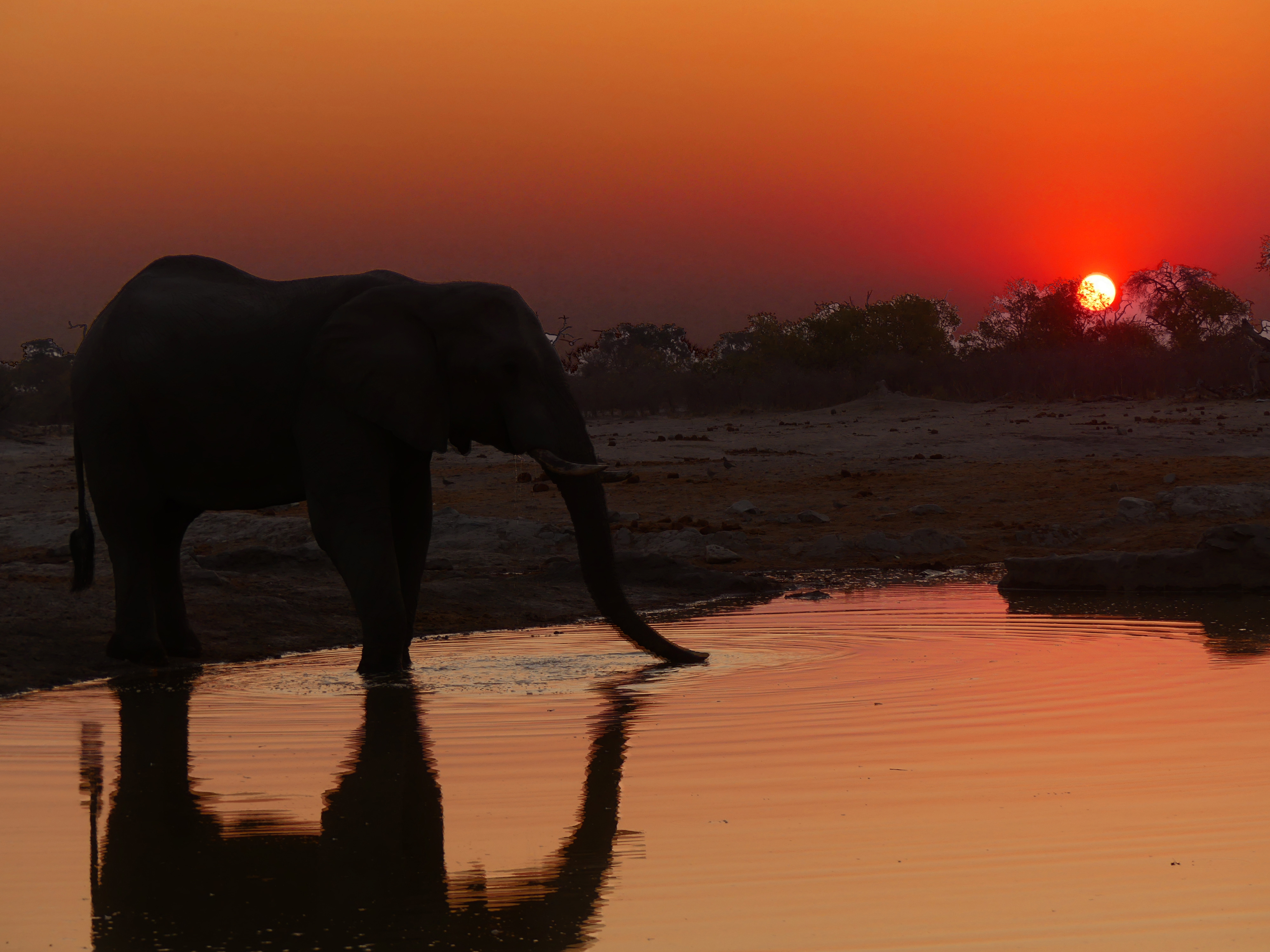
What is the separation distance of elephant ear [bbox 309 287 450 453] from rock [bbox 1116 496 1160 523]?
9708 millimetres

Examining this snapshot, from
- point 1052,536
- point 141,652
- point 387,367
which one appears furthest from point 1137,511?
point 141,652

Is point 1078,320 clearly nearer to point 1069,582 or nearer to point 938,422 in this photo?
point 938,422

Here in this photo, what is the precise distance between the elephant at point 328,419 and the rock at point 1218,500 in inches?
350

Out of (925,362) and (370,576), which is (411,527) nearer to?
(370,576)

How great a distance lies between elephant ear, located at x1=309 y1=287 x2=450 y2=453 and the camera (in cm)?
799

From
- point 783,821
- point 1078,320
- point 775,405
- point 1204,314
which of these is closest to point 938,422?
point 775,405

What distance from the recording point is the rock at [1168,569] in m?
11.5

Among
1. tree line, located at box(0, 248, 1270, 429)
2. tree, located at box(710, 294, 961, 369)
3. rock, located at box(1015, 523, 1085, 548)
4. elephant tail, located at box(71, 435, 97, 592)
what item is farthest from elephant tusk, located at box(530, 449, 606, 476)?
tree, located at box(710, 294, 961, 369)

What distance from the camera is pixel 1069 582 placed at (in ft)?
39.2

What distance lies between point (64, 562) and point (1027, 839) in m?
11.7

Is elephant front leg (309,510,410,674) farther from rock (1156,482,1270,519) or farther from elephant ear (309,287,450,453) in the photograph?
rock (1156,482,1270,519)

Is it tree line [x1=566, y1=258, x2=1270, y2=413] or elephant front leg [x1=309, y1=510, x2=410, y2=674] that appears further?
tree line [x1=566, y1=258, x2=1270, y2=413]

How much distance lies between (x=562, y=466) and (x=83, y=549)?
3695 millimetres

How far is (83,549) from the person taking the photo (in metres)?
9.75
